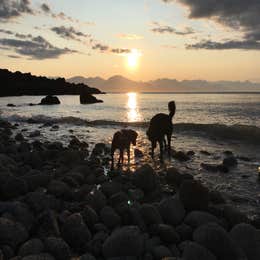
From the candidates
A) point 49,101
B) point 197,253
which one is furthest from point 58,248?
point 49,101

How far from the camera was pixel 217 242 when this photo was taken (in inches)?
213

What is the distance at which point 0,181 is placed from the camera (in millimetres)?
8062

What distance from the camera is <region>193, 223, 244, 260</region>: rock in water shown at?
17.4ft

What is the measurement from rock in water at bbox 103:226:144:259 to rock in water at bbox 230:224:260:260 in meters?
1.61

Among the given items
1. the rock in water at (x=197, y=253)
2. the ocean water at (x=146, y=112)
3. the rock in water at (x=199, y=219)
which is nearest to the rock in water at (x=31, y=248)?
the rock in water at (x=197, y=253)

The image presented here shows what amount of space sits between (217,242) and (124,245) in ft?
4.87

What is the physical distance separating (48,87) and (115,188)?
453 ft

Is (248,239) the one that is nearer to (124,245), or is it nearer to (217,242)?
(217,242)

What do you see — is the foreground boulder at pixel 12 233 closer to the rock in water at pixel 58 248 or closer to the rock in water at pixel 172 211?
the rock in water at pixel 58 248

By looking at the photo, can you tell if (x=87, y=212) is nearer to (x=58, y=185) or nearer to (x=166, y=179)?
(x=58, y=185)

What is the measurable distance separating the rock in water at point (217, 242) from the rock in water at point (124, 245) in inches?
39.0

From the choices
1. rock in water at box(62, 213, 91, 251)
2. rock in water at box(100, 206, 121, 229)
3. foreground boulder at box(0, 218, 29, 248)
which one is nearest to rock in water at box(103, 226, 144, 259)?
rock in water at box(62, 213, 91, 251)

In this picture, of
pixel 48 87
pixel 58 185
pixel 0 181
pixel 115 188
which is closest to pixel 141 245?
pixel 115 188

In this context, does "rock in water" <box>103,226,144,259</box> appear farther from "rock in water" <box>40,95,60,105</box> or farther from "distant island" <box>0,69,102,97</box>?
"distant island" <box>0,69,102,97</box>
